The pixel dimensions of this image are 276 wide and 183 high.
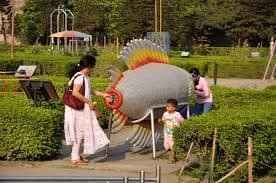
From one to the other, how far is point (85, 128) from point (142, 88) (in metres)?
1.13

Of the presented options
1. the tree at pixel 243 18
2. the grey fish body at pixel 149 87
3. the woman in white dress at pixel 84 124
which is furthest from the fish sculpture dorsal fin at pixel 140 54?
the tree at pixel 243 18

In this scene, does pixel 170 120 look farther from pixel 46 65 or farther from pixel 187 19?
pixel 187 19

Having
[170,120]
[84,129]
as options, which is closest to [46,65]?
[170,120]

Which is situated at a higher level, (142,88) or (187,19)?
(187,19)

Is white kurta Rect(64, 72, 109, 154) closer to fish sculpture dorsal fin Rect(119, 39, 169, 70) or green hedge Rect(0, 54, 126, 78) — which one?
fish sculpture dorsal fin Rect(119, 39, 169, 70)

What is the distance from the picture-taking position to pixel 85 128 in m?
9.62

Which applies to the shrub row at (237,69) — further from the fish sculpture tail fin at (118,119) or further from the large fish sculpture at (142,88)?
the fish sculpture tail fin at (118,119)

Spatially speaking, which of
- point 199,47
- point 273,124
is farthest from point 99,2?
point 273,124

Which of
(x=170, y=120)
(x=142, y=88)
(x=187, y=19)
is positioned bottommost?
(x=170, y=120)

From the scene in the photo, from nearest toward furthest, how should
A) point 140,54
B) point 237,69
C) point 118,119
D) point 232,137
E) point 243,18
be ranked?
1. point 232,137
2. point 118,119
3. point 140,54
4. point 237,69
5. point 243,18

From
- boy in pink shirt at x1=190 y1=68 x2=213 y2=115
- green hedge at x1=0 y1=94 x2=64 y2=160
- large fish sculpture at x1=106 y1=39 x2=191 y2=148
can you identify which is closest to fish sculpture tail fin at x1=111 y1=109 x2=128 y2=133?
large fish sculpture at x1=106 y1=39 x2=191 y2=148

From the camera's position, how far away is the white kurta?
9.58 meters

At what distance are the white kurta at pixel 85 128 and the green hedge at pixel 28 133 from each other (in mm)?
314

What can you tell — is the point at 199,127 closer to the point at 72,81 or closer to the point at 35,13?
the point at 72,81
